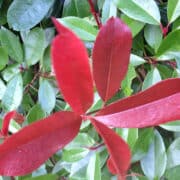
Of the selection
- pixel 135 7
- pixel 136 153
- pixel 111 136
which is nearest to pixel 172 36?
pixel 135 7

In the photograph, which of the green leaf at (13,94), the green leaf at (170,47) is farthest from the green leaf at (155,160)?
the green leaf at (13,94)

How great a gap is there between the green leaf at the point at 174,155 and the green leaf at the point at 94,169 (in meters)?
0.11

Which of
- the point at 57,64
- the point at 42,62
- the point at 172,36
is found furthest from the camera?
the point at 42,62

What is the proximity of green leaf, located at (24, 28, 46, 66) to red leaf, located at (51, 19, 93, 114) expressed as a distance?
34 cm

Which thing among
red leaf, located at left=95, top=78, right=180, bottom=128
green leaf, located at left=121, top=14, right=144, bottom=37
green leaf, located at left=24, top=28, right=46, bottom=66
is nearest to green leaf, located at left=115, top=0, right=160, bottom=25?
green leaf, located at left=121, top=14, right=144, bottom=37

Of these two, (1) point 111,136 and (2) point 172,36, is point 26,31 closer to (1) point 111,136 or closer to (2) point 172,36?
(2) point 172,36

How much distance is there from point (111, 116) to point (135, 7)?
0.96 feet

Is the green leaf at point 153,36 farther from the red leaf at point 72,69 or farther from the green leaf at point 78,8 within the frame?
the red leaf at point 72,69

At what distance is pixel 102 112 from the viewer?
0.33 m

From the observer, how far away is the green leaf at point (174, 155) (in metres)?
0.56

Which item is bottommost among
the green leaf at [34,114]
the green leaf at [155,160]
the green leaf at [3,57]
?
the green leaf at [155,160]

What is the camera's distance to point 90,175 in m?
0.55

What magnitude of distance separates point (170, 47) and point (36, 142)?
30 cm

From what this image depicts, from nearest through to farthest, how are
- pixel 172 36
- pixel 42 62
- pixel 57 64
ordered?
1. pixel 57 64
2. pixel 172 36
3. pixel 42 62
